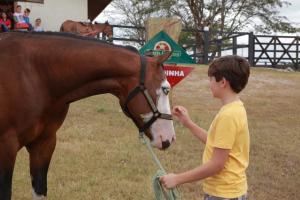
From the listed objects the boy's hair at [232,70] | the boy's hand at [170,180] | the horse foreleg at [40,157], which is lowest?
the horse foreleg at [40,157]

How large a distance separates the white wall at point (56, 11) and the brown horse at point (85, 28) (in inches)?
22.3

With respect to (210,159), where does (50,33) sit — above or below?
above

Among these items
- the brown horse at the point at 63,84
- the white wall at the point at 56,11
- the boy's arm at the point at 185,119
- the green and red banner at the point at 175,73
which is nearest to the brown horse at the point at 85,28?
the white wall at the point at 56,11

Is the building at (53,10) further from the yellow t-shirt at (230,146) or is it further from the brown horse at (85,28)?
the yellow t-shirt at (230,146)

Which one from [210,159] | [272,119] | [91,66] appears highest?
[91,66]

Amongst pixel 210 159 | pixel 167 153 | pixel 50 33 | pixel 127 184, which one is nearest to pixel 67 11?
pixel 167 153

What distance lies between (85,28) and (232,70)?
470 inches

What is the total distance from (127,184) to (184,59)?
5.94ft

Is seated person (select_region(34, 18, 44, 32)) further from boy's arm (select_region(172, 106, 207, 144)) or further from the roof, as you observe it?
boy's arm (select_region(172, 106, 207, 144))

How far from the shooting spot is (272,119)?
9609 mm

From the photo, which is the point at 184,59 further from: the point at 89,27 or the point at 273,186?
the point at 89,27

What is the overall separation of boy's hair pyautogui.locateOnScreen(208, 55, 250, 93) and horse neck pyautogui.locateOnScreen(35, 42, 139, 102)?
2.73 feet

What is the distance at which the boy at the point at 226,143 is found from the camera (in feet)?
8.13

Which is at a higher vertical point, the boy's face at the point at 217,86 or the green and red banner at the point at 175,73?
the boy's face at the point at 217,86
